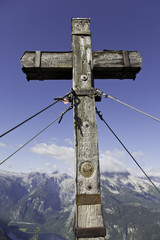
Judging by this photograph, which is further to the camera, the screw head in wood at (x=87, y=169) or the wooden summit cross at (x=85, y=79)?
the screw head in wood at (x=87, y=169)

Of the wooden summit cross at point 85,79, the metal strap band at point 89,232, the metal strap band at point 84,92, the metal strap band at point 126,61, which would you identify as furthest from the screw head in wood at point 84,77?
the metal strap band at point 89,232

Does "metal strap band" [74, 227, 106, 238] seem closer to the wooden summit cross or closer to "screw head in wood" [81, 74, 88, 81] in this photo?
the wooden summit cross

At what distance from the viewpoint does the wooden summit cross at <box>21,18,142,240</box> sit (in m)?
2.37

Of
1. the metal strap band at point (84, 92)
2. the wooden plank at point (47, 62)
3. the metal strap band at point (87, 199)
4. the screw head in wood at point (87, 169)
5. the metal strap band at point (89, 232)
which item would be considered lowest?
the metal strap band at point (89, 232)

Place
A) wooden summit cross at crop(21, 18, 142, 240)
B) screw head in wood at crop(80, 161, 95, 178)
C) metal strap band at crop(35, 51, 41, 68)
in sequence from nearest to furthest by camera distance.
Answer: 1. wooden summit cross at crop(21, 18, 142, 240)
2. screw head in wood at crop(80, 161, 95, 178)
3. metal strap band at crop(35, 51, 41, 68)

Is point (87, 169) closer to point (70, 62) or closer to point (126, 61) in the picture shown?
point (70, 62)

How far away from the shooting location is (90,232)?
227 cm

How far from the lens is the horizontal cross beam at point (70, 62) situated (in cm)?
327

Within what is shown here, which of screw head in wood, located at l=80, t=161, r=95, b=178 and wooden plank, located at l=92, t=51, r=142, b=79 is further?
wooden plank, located at l=92, t=51, r=142, b=79

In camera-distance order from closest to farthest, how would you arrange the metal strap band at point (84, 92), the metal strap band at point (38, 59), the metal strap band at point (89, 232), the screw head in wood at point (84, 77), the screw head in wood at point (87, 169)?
the metal strap band at point (89, 232) → the screw head in wood at point (87, 169) → the metal strap band at point (84, 92) → the screw head in wood at point (84, 77) → the metal strap band at point (38, 59)

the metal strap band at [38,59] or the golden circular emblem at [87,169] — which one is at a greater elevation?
the metal strap band at [38,59]

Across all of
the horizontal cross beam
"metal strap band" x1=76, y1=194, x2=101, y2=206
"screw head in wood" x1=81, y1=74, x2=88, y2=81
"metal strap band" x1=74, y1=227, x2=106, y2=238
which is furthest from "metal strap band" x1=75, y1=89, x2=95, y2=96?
"metal strap band" x1=74, y1=227, x2=106, y2=238

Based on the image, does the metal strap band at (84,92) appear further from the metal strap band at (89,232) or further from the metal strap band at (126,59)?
the metal strap band at (89,232)

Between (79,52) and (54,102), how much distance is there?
3.56 feet
